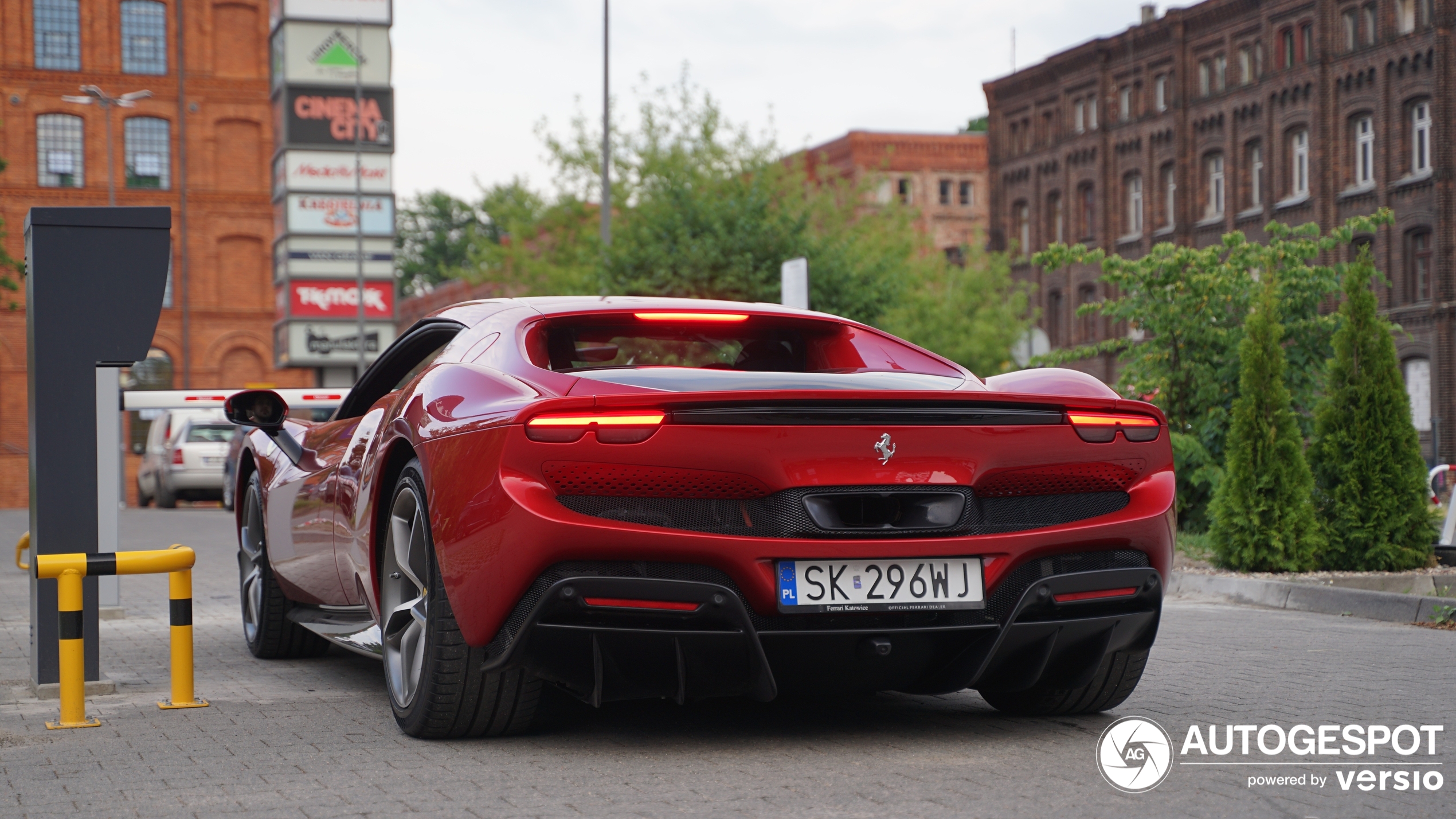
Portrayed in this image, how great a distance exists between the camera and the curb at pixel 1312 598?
9.17m

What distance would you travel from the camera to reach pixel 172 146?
59094 millimetres

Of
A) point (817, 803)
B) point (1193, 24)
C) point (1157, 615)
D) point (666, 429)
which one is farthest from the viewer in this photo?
point (1193, 24)

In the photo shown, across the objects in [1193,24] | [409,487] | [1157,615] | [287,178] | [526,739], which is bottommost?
[526,739]

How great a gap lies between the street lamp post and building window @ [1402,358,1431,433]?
35291 millimetres

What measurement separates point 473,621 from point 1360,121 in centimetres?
4458

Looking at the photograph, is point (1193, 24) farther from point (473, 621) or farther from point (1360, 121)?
point (473, 621)

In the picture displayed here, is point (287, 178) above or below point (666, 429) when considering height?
above

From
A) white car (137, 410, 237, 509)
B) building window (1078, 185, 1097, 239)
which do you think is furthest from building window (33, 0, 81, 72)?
building window (1078, 185, 1097, 239)

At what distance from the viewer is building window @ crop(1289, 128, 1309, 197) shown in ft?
153

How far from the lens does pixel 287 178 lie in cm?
4256

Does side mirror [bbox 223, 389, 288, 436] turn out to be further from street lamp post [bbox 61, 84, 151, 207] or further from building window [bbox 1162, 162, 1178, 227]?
building window [bbox 1162, 162, 1178, 227]

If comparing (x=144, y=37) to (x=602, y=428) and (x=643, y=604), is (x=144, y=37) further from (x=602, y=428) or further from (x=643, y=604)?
(x=643, y=604)

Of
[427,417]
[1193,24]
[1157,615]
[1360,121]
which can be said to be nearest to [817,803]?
[1157,615]

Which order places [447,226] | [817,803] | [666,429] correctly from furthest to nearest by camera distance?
[447,226] < [666,429] < [817,803]
